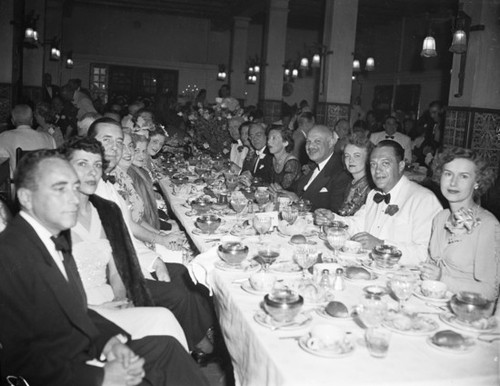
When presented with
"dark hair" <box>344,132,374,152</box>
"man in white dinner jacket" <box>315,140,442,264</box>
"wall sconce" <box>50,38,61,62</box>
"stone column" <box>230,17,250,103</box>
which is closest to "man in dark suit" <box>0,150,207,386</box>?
"man in white dinner jacket" <box>315,140,442,264</box>

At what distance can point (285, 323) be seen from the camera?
1.69 metres

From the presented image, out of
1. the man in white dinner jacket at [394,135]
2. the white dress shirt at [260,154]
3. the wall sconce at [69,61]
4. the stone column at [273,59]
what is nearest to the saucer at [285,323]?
the white dress shirt at [260,154]

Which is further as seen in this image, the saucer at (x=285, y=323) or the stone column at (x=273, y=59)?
the stone column at (x=273, y=59)

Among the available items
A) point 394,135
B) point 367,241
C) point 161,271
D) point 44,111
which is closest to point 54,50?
point 44,111

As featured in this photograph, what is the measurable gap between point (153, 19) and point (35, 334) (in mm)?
15613

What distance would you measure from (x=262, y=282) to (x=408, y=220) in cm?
145

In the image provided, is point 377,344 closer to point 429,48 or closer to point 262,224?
point 262,224

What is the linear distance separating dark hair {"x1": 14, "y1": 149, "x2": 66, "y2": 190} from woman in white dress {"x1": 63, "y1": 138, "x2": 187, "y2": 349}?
23.6 inches

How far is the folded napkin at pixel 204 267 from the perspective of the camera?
241cm

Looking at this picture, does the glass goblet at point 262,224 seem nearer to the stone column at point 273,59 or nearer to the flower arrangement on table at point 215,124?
the flower arrangement on table at point 215,124

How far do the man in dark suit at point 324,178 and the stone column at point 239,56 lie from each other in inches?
431

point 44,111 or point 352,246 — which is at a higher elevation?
point 44,111

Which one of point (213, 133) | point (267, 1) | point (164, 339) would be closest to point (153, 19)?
point (267, 1)

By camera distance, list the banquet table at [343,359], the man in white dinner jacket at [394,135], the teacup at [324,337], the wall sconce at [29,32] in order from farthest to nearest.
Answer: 1. the wall sconce at [29,32]
2. the man in white dinner jacket at [394,135]
3. the teacup at [324,337]
4. the banquet table at [343,359]
